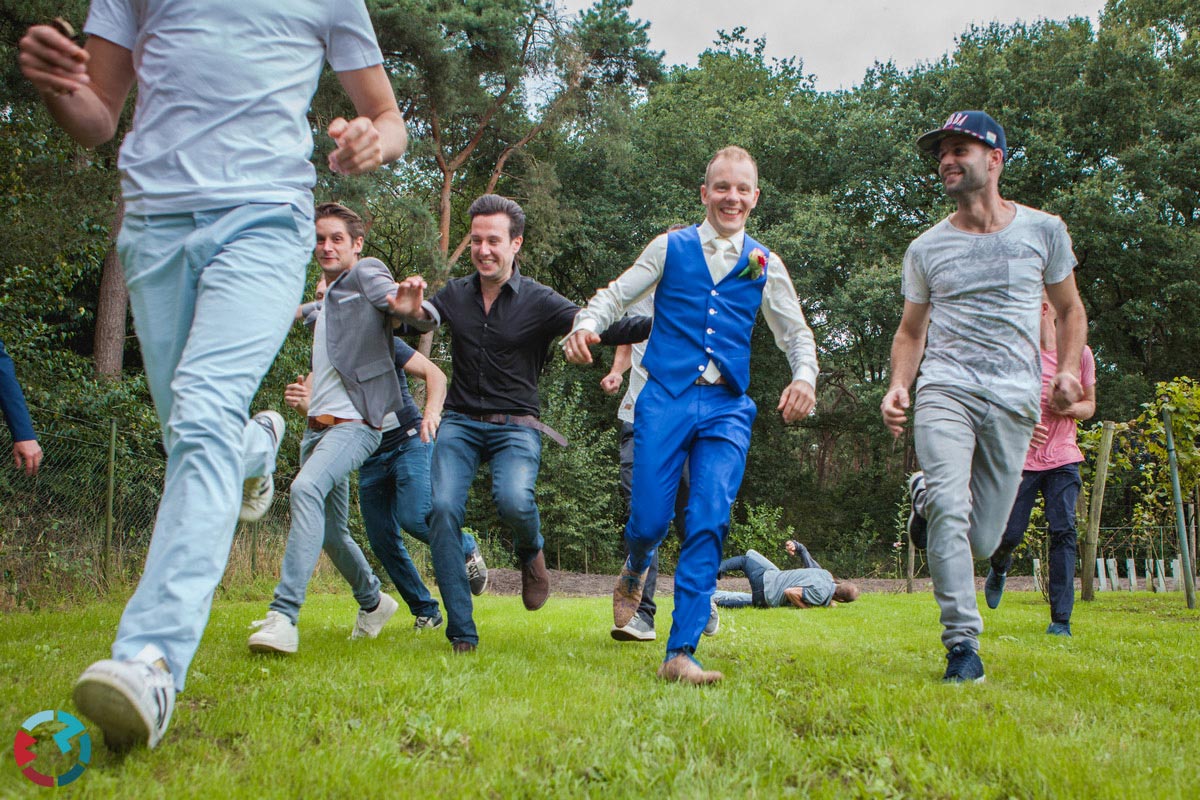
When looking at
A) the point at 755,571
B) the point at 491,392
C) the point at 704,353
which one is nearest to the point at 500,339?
the point at 491,392

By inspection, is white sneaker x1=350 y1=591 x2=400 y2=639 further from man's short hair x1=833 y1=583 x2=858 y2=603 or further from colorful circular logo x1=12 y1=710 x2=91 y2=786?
man's short hair x1=833 y1=583 x2=858 y2=603

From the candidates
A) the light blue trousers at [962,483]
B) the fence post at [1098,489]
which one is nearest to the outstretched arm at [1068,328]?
the light blue trousers at [962,483]

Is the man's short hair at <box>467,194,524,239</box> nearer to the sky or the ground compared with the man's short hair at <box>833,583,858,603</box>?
nearer to the sky

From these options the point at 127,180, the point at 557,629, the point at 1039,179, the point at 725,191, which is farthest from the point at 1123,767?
the point at 1039,179

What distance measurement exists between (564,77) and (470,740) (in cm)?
2660

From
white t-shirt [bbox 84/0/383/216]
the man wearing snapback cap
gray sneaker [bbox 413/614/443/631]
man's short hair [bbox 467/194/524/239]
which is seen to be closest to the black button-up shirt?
man's short hair [bbox 467/194/524/239]

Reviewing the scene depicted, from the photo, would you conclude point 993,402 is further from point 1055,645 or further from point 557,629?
point 557,629

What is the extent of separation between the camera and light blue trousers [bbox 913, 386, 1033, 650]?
14.3ft

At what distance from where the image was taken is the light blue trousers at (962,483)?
171 inches

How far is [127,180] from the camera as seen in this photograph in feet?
9.76

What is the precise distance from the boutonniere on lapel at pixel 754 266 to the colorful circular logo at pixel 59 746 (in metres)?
3.34

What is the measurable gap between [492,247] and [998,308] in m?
2.64

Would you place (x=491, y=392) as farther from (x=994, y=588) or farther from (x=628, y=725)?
(x=994, y=588)

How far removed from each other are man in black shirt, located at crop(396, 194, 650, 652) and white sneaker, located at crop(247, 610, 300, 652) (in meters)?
0.75
